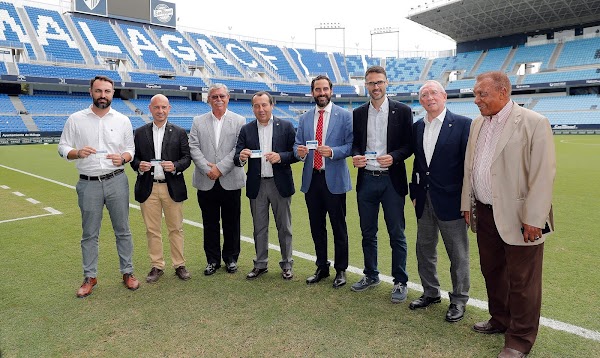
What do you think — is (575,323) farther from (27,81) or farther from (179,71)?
(179,71)

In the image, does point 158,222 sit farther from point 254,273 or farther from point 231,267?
point 254,273

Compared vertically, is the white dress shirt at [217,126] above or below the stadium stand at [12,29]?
below

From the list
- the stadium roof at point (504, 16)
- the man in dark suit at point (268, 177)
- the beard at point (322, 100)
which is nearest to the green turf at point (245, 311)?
the man in dark suit at point (268, 177)

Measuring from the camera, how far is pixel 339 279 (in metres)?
4.49

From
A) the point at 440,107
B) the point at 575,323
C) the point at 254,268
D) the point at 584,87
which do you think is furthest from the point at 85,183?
the point at 584,87

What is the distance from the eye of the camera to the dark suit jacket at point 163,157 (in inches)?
Answer: 190

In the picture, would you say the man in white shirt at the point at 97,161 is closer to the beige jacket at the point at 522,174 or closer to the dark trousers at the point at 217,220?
the dark trousers at the point at 217,220

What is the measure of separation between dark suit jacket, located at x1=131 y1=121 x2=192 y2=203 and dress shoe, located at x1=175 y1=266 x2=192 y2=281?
827 millimetres

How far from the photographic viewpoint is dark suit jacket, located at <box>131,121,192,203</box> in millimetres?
4836

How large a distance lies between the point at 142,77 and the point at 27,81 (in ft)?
32.1

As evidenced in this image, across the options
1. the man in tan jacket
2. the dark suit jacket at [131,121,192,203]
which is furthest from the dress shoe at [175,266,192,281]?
the man in tan jacket

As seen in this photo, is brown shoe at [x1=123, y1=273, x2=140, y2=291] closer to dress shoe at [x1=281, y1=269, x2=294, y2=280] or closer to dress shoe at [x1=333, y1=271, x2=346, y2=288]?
dress shoe at [x1=281, y1=269, x2=294, y2=280]

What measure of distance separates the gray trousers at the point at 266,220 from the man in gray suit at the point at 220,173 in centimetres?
33

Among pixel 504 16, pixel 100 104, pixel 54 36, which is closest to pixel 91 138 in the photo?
pixel 100 104
